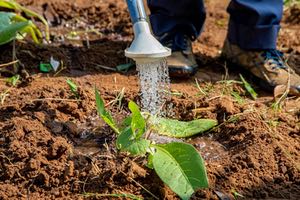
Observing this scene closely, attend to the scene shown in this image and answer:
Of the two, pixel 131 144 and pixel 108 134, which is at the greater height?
pixel 131 144

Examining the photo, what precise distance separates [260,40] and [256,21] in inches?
3.7

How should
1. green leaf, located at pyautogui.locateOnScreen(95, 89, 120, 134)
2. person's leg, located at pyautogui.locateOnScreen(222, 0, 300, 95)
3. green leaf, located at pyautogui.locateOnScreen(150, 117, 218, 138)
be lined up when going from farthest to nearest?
1. person's leg, located at pyautogui.locateOnScreen(222, 0, 300, 95)
2. green leaf, located at pyautogui.locateOnScreen(150, 117, 218, 138)
3. green leaf, located at pyautogui.locateOnScreen(95, 89, 120, 134)

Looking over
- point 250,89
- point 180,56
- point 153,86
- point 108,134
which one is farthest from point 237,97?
point 108,134

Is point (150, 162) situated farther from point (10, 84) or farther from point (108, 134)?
point (10, 84)

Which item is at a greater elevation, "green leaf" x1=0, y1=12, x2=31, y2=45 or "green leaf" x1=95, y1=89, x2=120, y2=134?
"green leaf" x1=0, y1=12, x2=31, y2=45

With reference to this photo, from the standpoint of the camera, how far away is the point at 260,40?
2928 mm

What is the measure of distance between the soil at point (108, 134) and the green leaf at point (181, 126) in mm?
42

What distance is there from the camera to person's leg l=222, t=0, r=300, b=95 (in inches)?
112

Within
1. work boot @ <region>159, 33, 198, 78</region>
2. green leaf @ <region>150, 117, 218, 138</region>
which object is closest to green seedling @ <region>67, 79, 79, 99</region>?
green leaf @ <region>150, 117, 218, 138</region>

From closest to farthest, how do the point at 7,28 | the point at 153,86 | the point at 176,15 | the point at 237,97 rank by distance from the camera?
the point at 153,86 → the point at 237,97 → the point at 7,28 → the point at 176,15

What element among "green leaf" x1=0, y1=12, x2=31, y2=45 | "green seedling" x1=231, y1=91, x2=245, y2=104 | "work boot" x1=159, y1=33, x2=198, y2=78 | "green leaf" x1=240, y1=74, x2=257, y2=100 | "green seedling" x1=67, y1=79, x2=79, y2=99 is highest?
"green leaf" x1=0, y1=12, x2=31, y2=45

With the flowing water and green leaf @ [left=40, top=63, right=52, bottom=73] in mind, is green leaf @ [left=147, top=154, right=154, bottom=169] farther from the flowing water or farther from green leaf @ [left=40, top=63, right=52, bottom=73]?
green leaf @ [left=40, top=63, right=52, bottom=73]

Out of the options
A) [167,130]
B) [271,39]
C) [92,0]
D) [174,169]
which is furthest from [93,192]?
[92,0]

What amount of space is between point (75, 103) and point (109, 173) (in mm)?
521
